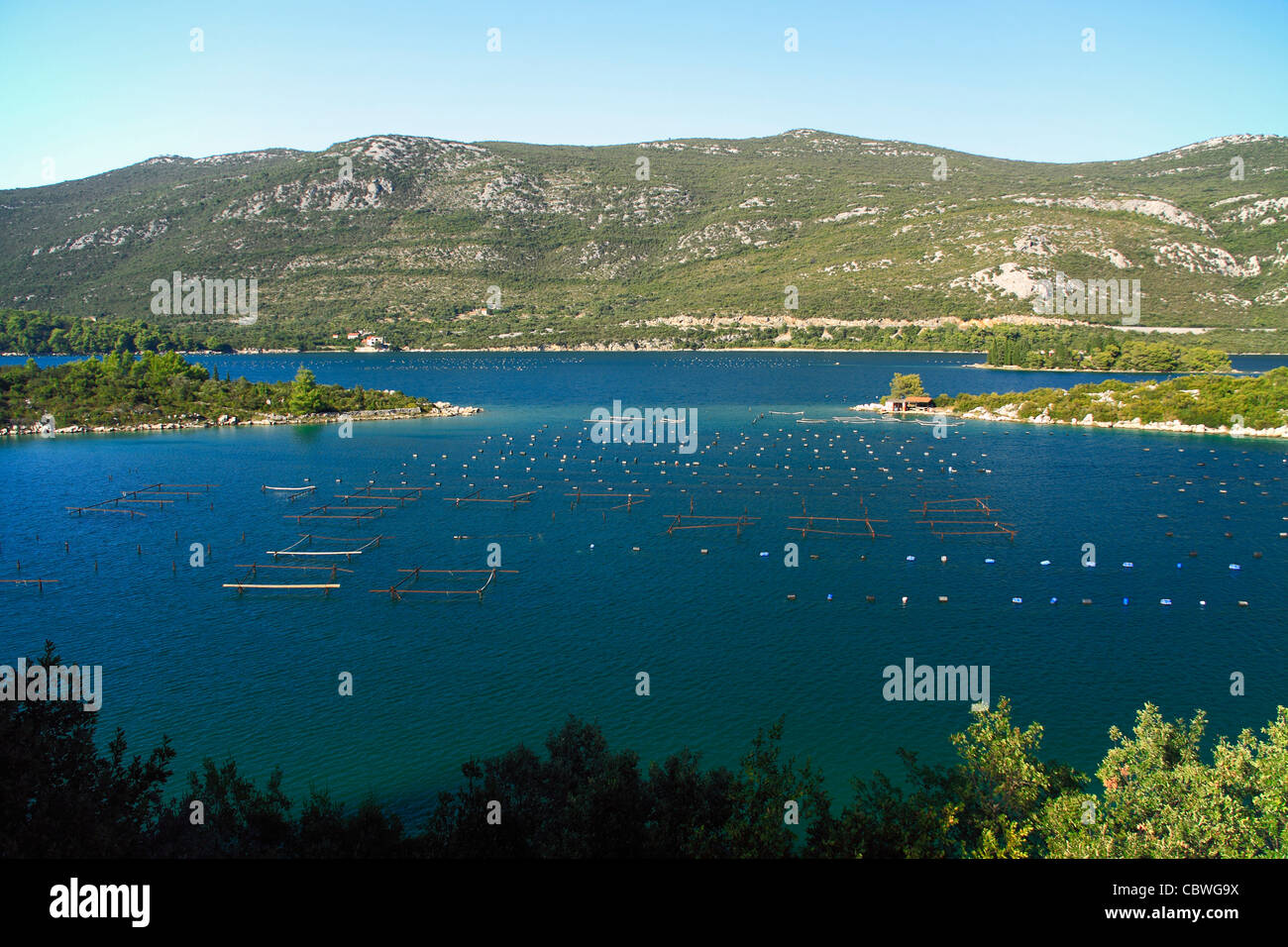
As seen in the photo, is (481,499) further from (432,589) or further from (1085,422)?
(1085,422)

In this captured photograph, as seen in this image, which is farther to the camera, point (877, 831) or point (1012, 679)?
point (1012, 679)

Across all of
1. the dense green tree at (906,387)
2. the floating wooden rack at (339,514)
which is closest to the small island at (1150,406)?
the dense green tree at (906,387)

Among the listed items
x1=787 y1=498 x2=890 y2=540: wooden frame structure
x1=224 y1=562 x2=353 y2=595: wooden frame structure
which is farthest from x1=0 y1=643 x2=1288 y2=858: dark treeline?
x1=787 y1=498 x2=890 y2=540: wooden frame structure

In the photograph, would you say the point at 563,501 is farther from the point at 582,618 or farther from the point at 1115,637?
the point at 1115,637

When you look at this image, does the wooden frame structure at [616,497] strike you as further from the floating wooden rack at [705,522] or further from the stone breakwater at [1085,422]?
the stone breakwater at [1085,422]
